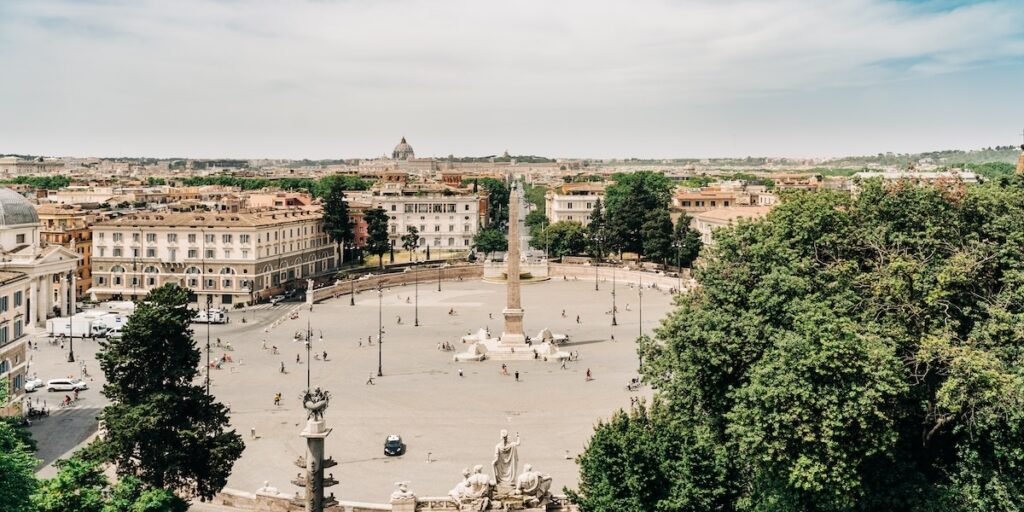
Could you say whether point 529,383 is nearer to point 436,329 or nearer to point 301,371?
point 301,371

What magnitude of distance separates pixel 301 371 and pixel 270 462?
60.6ft

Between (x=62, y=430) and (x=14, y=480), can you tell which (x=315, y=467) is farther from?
(x=62, y=430)

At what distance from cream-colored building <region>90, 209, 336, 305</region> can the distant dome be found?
1017cm

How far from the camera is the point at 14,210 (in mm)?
70250

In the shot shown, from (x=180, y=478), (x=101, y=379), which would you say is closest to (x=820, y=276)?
(x=180, y=478)

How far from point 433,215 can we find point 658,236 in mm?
33005

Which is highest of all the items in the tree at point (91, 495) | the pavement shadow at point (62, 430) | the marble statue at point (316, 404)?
the marble statue at point (316, 404)

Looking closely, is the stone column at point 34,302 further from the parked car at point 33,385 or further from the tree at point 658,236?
the tree at point 658,236

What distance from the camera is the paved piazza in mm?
35281

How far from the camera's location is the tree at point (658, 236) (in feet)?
330

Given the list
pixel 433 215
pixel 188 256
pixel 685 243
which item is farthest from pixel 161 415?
pixel 433 215

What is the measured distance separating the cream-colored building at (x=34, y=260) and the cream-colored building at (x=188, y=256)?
8253 mm

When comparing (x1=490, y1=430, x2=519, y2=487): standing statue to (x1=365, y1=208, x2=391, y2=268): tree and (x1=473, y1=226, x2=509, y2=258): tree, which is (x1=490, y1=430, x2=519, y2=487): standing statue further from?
(x1=473, y1=226, x2=509, y2=258): tree


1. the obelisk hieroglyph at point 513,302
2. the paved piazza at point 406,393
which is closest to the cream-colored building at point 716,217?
the paved piazza at point 406,393
